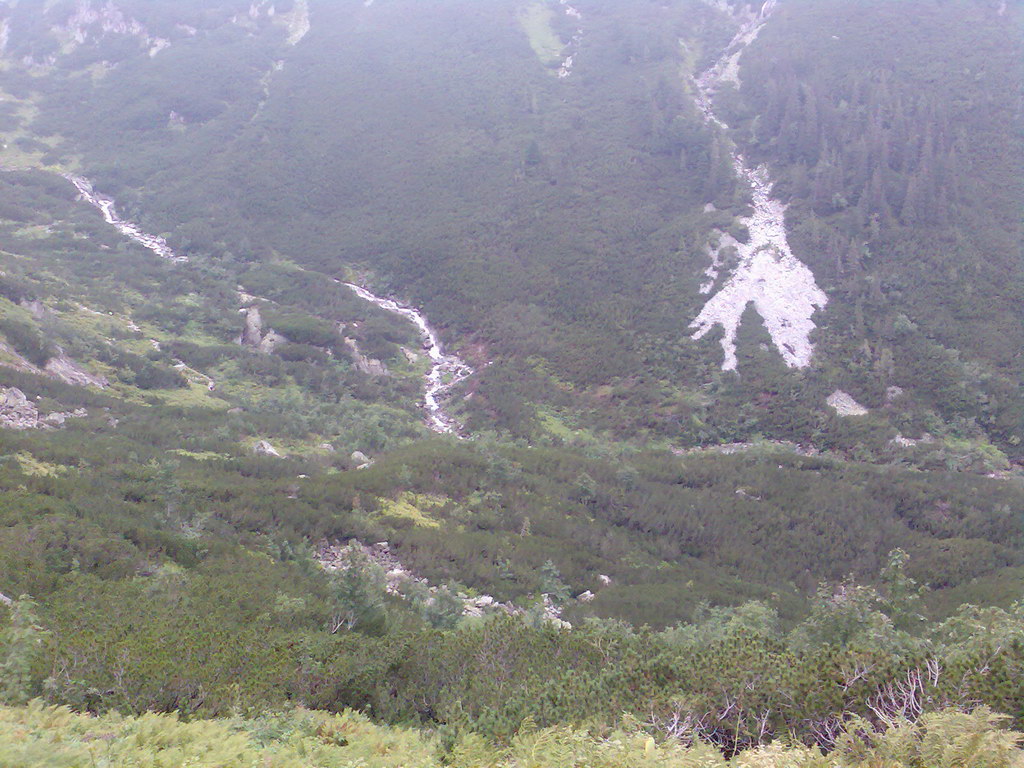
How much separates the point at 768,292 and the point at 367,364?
25.2 m

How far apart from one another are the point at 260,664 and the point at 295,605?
12.6ft

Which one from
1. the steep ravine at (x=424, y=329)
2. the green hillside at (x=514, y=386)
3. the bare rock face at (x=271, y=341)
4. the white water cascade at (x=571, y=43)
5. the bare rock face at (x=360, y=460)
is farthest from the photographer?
the white water cascade at (x=571, y=43)

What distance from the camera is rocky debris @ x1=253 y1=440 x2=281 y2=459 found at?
2380 cm

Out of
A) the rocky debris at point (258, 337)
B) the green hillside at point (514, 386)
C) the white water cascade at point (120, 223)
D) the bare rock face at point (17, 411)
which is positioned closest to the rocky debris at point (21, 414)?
the bare rock face at point (17, 411)

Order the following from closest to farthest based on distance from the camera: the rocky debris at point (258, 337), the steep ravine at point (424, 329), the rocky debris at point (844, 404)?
the rocky debris at point (844, 404) → the steep ravine at point (424, 329) → the rocky debris at point (258, 337)

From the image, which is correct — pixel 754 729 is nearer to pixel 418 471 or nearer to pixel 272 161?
pixel 418 471

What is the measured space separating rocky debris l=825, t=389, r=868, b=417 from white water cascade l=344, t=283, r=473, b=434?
19239 millimetres

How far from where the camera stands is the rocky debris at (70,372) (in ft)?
85.5

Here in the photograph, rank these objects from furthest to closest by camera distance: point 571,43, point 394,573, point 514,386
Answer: point 571,43
point 514,386
point 394,573

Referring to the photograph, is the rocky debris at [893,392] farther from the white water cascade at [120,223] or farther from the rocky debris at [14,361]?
the white water cascade at [120,223]

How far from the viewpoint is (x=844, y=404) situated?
35625 mm

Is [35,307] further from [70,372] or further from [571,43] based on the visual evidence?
[571,43]

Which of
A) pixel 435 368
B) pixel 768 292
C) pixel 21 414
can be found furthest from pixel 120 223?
pixel 768 292

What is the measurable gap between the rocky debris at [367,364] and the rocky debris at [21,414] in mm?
17475
